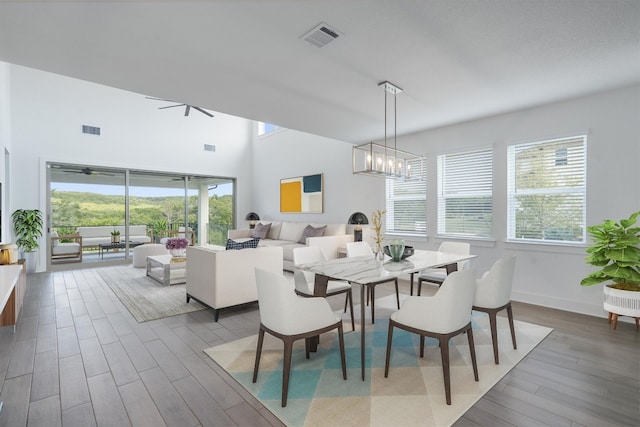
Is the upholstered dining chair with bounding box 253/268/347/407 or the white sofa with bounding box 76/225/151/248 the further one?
the white sofa with bounding box 76/225/151/248

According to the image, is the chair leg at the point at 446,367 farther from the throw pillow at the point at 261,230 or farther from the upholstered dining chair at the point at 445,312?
the throw pillow at the point at 261,230

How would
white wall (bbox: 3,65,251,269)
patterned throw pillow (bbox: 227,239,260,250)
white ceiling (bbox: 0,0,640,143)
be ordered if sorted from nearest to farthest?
white ceiling (bbox: 0,0,640,143) < patterned throw pillow (bbox: 227,239,260,250) < white wall (bbox: 3,65,251,269)

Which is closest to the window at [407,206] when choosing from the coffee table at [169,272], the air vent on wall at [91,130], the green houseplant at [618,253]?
the green houseplant at [618,253]

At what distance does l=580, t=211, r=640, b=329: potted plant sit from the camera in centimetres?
309

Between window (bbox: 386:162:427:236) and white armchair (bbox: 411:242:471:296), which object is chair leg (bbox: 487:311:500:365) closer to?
white armchair (bbox: 411:242:471:296)

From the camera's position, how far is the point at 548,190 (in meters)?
4.00

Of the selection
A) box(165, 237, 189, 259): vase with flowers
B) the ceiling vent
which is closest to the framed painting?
box(165, 237, 189, 259): vase with flowers

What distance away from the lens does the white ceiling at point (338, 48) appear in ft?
6.93

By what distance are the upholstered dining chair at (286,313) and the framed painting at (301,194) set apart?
506 centimetres

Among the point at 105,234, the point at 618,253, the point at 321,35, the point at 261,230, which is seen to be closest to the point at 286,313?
the point at 321,35

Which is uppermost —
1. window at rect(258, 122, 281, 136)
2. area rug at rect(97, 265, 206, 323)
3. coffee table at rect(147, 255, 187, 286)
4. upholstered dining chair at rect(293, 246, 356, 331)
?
window at rect(258, 122, 281, 136)

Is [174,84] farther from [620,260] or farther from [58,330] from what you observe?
[620,260]

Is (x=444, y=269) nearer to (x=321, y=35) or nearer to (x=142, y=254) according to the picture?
(x=321, y=35)

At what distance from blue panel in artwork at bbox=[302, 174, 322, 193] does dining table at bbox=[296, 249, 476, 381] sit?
13.7ft
